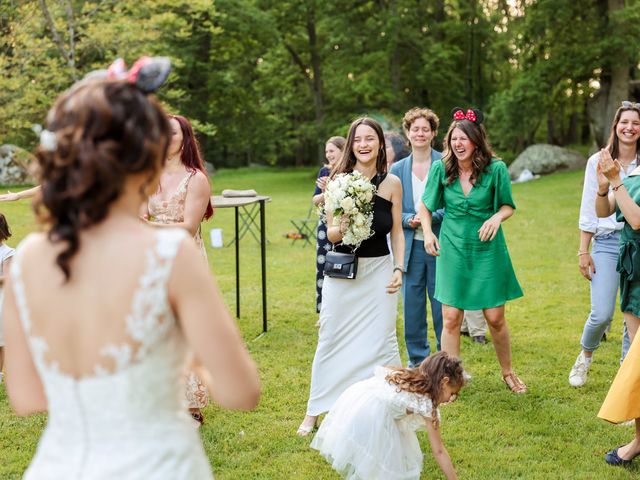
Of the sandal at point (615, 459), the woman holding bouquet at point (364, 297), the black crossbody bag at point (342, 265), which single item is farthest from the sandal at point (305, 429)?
the sandal at point (615, 459)

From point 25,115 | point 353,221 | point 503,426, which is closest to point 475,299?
point 503,426

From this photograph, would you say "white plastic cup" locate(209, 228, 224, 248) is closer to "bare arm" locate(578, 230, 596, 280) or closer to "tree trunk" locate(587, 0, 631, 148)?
"bare arm" locate(578, 230, 596, 280)

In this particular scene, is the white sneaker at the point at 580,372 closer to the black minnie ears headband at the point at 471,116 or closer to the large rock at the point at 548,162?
the black minnie ears headband at the point at 471,116

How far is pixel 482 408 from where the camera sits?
5641mm

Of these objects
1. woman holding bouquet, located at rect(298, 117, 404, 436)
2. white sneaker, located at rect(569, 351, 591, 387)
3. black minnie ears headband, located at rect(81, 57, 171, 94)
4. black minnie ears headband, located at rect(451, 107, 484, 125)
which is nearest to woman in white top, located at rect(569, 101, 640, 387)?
white sneaker, located at rect(569, 351, 591, 387)

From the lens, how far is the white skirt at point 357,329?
516cm

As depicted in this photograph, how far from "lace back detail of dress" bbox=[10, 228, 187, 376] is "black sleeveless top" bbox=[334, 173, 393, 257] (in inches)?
140

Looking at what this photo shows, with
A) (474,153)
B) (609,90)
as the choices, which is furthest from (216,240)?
(609,90)

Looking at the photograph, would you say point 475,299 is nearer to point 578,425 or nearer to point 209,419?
point 578,425

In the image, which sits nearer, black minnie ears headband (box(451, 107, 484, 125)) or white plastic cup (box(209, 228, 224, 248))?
black minnie ears headband (box(451, 107, 484, 125))

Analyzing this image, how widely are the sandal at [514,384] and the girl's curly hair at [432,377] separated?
2.00m

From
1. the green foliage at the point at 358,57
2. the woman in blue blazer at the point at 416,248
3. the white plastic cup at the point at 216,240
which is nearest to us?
the woman in blue blazer at the point at 416,248

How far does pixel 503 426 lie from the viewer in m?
5.26

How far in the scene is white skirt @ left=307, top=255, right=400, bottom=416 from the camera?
203 inches
